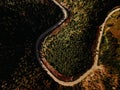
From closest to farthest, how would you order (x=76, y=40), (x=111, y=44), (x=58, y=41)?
(x=111, y=44) < (x=76, y=40) < (x=58, y=41)

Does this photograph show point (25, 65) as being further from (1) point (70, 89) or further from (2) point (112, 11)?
(2) point (112, 11)

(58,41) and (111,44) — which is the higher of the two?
(58,41)

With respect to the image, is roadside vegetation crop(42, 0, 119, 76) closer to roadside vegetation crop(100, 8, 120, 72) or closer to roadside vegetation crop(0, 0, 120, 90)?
roadside vegetation crop(0, 0, 120, 90)

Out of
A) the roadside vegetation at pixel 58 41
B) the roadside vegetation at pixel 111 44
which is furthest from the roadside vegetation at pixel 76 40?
the roadside vegetation at pixel 111 44

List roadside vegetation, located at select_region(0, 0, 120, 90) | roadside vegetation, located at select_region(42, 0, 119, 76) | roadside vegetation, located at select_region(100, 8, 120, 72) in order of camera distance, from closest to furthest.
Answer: roadside vegetation, located at select_region(100, 8, 120, 72) → roadside vegetation, located at select_region(0, 0, 120, 90) → roadside vegetation, located at select_region(42, 0, 119, 76)

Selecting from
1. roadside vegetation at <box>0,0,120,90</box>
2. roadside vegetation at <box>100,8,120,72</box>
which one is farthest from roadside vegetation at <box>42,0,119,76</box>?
roadside vegetation at <box>100,8,120,72</box>

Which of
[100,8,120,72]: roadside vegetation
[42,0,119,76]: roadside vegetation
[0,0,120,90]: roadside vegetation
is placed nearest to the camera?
[100,8,120,72]: roadside vegetation

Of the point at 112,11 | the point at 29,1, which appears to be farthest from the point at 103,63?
the point at 29,1

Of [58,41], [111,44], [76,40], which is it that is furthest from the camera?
[58,41]

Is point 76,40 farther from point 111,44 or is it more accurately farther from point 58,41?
point 111,44

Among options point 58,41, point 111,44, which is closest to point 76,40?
point 58,41

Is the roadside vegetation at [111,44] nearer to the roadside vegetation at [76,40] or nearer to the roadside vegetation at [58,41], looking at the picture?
the roadside vegetation at [58,41]
